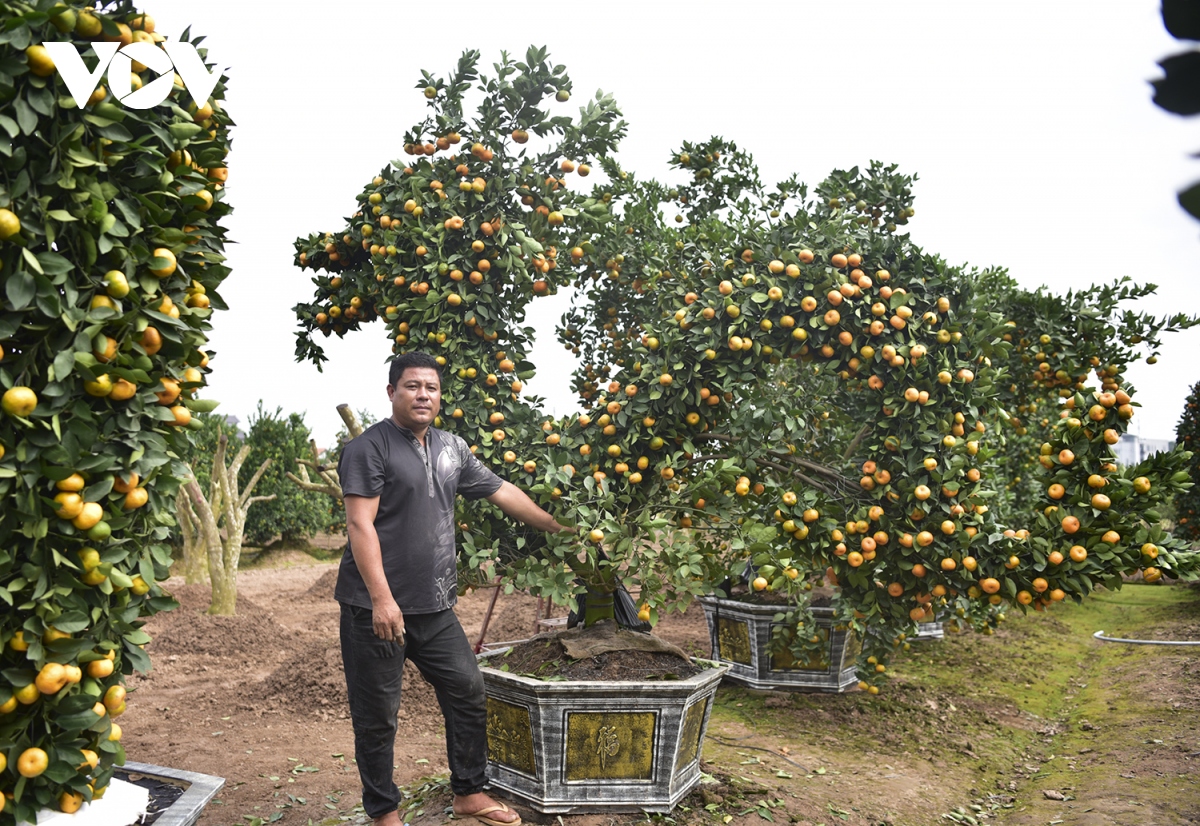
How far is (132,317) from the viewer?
252 cm

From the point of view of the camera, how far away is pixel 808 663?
6.70 metres

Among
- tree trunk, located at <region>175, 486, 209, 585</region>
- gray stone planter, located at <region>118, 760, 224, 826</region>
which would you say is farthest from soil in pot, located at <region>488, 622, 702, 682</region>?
tree trunk, located at <region>175, 486, 209, 585</region>

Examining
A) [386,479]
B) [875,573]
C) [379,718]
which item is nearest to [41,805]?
[379,718]

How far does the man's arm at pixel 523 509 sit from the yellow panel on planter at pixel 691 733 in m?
1.13

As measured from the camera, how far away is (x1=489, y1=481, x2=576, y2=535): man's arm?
4.19 meters

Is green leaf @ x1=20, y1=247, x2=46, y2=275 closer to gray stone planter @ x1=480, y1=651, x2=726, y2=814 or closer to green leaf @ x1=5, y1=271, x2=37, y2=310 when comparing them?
green leaf @ x1=5, y1=271, x2=37, y2=310

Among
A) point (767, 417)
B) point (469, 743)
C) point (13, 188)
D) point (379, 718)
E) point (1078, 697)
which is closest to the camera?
point (13, 188)

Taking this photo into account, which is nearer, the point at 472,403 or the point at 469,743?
the point at 469,743

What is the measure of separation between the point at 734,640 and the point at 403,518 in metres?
4.30

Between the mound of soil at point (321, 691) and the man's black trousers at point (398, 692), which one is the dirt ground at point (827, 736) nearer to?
the mound of soil at point (321, 691)

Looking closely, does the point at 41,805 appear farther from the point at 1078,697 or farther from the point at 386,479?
the point at 1078,697

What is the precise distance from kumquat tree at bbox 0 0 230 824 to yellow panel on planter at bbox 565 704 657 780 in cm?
206

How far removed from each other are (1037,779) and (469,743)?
378 centimetres

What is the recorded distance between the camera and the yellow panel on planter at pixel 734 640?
6996 millimetres
